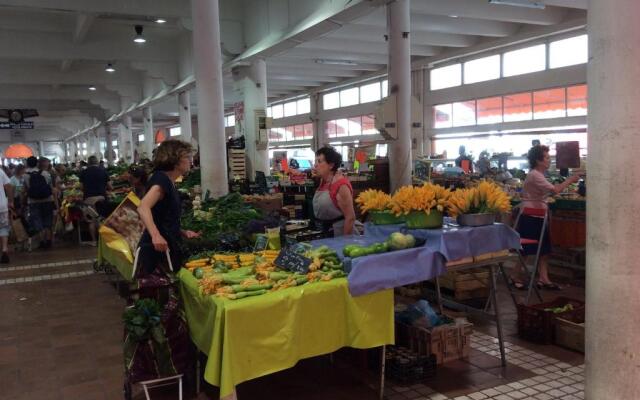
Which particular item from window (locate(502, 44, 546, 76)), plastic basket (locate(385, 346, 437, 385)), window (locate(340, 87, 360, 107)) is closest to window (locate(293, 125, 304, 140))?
window (locate(340, 87, 360, 107))

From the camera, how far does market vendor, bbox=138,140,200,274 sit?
11.8 ft

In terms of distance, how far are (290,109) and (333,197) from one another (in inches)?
986

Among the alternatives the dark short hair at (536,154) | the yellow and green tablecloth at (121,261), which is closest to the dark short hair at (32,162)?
the yellow and green tablecloth at (121,261)

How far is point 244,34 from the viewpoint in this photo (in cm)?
1295

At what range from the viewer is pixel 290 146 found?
90.9 ft

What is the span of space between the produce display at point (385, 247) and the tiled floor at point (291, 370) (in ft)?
3.15

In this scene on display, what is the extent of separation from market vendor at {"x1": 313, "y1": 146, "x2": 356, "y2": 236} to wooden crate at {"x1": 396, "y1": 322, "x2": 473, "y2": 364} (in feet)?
3.38

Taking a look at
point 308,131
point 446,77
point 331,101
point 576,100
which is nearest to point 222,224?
point 576,100

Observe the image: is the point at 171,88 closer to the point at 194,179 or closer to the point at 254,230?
the point at 194,179

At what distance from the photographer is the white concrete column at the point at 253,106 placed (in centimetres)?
1287

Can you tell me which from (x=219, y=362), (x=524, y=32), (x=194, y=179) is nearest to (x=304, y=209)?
(x=194, y=179)

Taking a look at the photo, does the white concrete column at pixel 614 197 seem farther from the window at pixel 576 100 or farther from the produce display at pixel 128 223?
the window at pixel 576 100

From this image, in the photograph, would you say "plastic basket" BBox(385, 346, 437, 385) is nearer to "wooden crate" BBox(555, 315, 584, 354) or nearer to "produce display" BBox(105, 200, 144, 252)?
"wooden crate" BBox(555, 315, 584, 354)

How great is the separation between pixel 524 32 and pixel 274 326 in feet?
46.1
